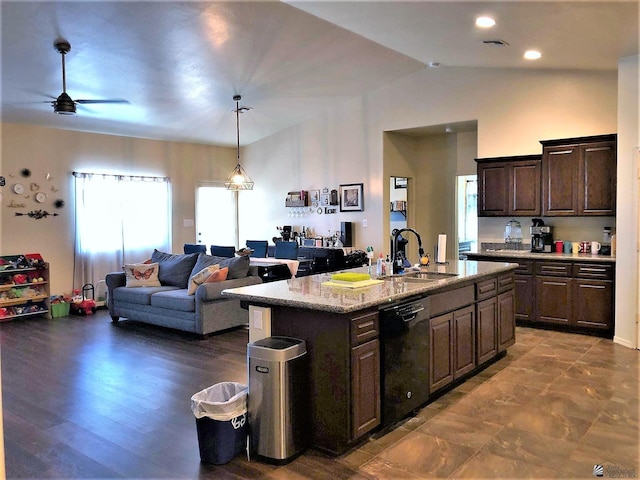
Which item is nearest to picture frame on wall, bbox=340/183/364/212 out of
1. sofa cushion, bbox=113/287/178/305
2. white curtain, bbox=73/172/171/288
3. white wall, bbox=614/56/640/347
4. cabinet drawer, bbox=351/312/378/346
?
white curtain, bbox=73/172/171/288

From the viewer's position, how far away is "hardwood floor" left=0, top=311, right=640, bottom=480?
2.76m

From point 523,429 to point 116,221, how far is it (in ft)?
22.5

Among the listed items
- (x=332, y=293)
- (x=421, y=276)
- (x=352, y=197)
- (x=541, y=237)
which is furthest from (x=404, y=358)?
(x=352, y=197)

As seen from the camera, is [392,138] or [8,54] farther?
[392,138]

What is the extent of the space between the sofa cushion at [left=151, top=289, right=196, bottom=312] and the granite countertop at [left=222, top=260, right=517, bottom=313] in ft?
7.70

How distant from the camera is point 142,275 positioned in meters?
6.80

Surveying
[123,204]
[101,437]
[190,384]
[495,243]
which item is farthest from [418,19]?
[123,204]

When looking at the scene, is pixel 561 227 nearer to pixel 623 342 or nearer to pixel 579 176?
pixel 579 176

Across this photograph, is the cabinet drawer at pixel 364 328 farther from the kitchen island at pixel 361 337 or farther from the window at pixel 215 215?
the window at pixel 215 215

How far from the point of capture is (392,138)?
813 cm

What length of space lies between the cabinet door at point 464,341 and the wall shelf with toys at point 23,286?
5802 millimetres

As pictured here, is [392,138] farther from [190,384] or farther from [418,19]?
[190,384]

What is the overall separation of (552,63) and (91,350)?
603cm

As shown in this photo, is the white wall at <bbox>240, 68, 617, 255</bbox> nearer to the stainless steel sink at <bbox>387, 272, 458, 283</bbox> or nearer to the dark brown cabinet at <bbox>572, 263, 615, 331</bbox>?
the dark brown cabinet at <bbox>572, 263, 615, 331</bbox>
